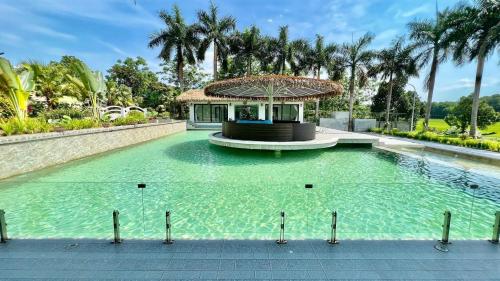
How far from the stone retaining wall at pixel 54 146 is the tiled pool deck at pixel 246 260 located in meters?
6.04

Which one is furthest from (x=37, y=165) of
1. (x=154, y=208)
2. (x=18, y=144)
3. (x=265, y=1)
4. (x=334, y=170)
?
(x=265, y=1)

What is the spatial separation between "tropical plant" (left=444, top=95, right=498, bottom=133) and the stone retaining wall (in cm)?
3361

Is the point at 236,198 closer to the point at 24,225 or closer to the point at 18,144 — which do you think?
the point at 24,225

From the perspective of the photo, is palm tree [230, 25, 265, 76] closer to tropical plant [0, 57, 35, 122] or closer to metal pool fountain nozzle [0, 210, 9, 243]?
tropical plant [0, 57, 35, 122]

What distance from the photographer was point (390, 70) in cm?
2309

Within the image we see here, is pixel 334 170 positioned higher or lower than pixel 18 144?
lower

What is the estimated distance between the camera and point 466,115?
25.4 metres

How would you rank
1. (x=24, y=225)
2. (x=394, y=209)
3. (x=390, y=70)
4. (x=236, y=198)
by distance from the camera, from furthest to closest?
(x=390, y=70) → (x=236, y=198) → (x=394, y=209) → (x=24, y=225)

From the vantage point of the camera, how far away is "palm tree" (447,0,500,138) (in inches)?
515

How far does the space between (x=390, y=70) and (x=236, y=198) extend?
24825mm

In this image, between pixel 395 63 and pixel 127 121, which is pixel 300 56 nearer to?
pixel 395 63

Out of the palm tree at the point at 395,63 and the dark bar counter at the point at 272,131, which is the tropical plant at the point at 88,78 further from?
the palm tree at the point at 395,63

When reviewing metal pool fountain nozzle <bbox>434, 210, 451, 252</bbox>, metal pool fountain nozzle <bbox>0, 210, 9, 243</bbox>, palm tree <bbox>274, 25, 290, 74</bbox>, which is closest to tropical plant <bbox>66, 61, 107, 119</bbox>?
metal pool fountain nozzle <bbox>0, 210, 9, 243</bbox>

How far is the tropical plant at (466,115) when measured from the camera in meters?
25.7
